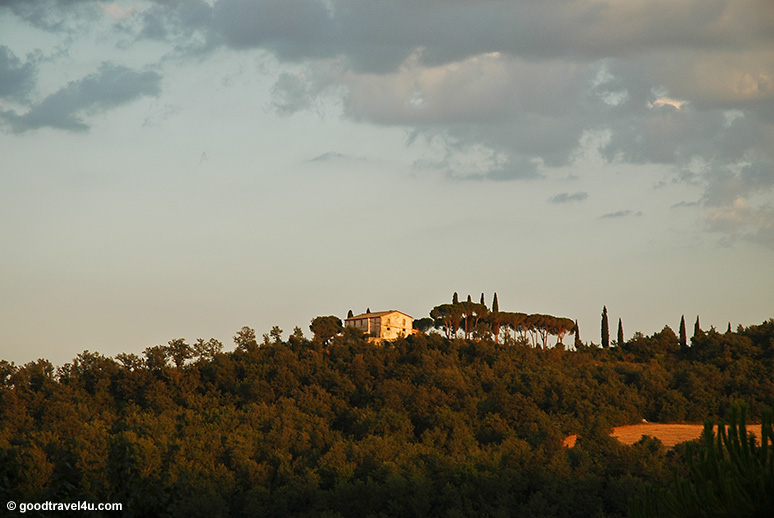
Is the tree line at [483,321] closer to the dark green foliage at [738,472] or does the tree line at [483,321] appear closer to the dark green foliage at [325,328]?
the dark green foliage at [325,328]

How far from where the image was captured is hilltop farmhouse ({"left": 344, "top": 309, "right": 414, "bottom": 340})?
106 m

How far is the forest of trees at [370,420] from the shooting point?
42.9 m

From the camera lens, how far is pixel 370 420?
58844 millimetres

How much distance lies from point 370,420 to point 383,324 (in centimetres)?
4797

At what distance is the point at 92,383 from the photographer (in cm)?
7725

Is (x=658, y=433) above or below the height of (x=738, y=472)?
below

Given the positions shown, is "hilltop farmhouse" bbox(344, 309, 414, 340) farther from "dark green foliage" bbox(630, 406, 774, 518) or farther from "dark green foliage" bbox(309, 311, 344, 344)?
"dark green foliage" bbox(630, 406, 774, 518)

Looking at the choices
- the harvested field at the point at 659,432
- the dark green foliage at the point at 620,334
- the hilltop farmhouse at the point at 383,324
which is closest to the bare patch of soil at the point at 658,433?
the harvested field at the point at 659,432

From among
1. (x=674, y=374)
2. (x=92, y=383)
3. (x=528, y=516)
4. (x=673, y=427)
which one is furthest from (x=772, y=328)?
(x=92, y=383)

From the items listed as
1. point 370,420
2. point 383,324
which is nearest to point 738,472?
point 370,420

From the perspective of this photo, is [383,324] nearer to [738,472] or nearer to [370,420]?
[370,420]

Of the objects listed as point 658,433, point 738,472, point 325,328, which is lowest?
point 658,433

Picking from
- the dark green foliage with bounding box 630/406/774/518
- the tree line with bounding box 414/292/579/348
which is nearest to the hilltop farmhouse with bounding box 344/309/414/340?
the tree line with bounding box 414/292/579/348

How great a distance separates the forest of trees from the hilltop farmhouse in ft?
29.8
